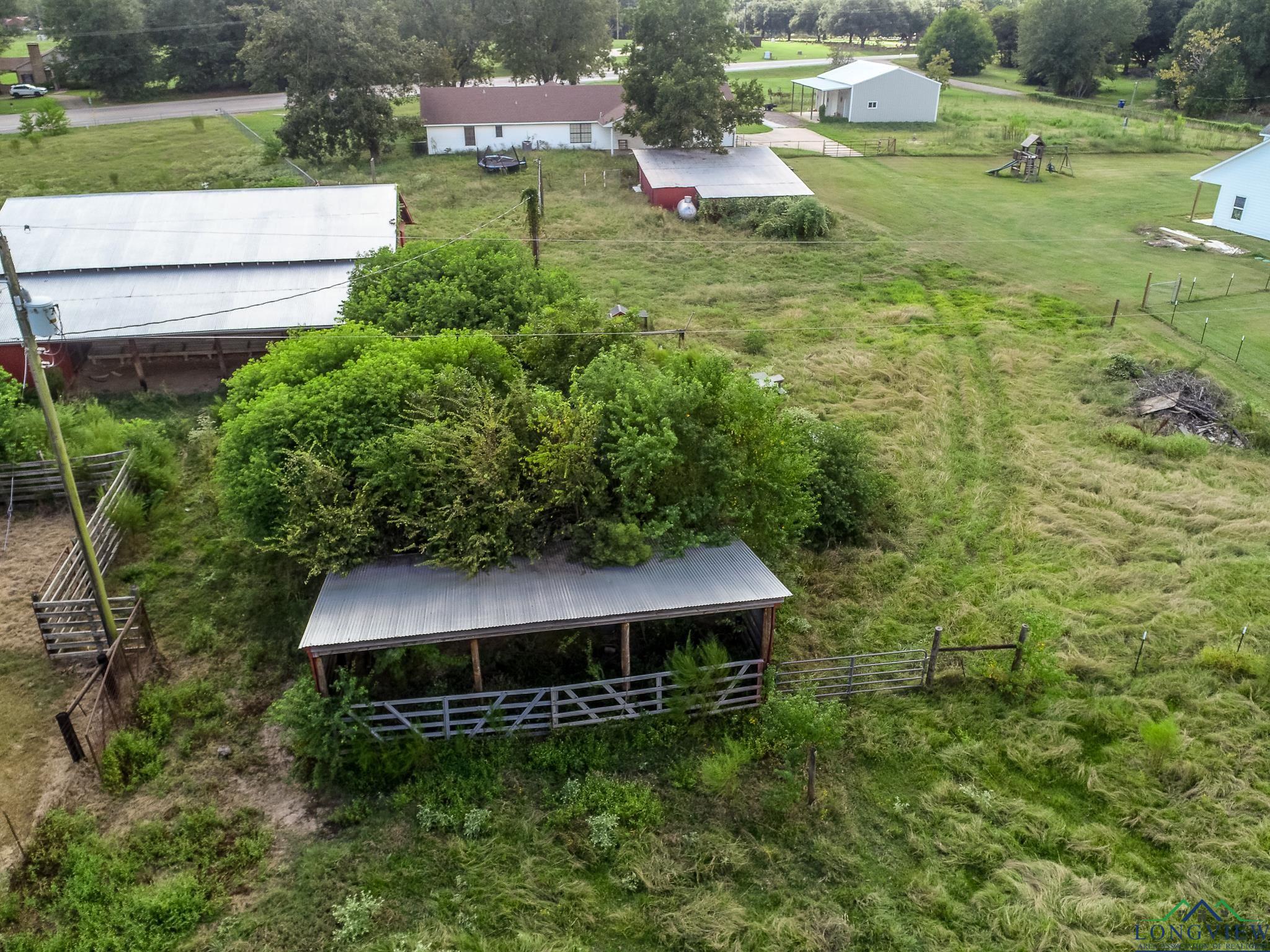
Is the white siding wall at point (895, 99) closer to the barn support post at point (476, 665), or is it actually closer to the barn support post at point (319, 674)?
the barn support post at point (476, 665)

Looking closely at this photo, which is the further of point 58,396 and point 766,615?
point 58,396

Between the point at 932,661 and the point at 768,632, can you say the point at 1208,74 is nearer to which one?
the point at 932,661

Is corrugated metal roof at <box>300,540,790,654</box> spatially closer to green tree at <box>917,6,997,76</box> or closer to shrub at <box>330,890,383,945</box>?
shrub at <box>330,890,383,945</box>

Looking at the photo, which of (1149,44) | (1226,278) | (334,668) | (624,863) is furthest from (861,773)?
(1149,44)

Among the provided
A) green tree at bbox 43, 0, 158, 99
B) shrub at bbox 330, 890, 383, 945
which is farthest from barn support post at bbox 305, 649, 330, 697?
green tree at bbox 43, 0, 158, 99

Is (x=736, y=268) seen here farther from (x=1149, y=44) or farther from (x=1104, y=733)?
(x=1149, y=44)

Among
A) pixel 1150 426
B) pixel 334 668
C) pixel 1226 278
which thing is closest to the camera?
pixel 334 668

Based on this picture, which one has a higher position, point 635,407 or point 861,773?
point 635,407
